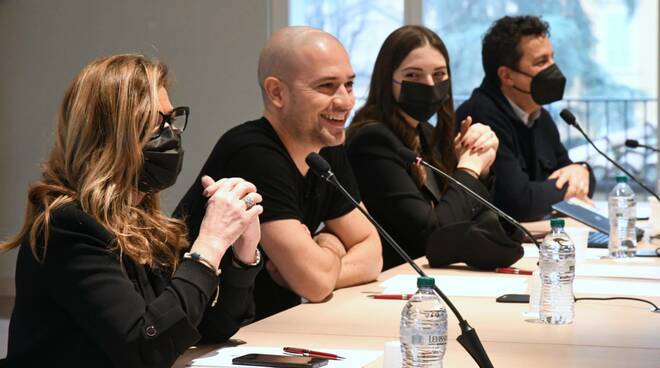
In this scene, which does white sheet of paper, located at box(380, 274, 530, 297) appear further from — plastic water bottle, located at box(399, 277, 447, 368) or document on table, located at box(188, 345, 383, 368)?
plastic water bottle, located at box(399, 277, 447, 368)

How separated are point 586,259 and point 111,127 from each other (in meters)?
1.83

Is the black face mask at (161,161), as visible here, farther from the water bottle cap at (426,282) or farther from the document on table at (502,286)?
the document on table at (502,286)

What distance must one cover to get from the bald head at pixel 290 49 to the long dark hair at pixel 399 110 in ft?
2.30

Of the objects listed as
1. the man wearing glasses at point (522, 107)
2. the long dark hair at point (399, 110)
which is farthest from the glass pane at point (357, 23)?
the long dark hair at point (399, 110)

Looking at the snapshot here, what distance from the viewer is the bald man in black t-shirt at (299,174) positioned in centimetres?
264

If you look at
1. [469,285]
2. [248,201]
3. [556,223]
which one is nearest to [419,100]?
[469,285]

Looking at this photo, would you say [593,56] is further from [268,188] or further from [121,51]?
[268,188]

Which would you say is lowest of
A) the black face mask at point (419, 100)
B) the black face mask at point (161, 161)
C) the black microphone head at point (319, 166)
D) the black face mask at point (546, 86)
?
the black face mask at point (546, 86)

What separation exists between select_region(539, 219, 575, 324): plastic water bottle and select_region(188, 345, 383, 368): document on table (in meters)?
0.48

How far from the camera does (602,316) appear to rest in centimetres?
234

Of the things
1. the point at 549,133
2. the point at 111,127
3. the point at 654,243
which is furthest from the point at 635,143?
the point at 111,127

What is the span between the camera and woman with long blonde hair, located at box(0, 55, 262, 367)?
69.6 inches

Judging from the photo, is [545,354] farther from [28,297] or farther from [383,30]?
[383,30]

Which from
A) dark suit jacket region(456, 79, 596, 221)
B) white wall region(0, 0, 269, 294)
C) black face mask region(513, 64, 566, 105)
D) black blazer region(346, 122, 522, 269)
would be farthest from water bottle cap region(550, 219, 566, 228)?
white wall region(0, 0, 269, 294)
